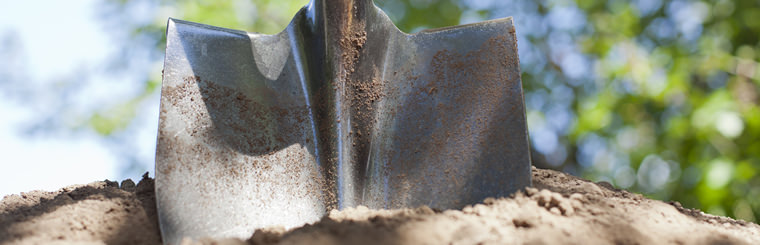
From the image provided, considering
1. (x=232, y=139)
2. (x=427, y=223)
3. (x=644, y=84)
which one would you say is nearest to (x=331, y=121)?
(x=232, y=139)

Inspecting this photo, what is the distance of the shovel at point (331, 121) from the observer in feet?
3.38

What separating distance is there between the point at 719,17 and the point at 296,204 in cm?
226

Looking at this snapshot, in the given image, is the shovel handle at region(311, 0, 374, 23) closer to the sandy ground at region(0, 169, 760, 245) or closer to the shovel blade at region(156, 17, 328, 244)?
the shovel blade at region(156, 17, 328, 244)

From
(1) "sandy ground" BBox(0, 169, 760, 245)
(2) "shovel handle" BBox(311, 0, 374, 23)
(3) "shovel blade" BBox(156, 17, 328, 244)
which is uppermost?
(2) "shovel handle" BBox(311, 0, 374, 23)

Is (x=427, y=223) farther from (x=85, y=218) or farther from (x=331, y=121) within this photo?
(x=85, y=218)

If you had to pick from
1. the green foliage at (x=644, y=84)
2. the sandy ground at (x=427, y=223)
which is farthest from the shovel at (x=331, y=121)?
the green foliage at (x=644, y=84)

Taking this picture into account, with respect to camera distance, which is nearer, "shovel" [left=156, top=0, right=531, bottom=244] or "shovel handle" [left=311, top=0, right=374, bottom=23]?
"shovel" [left=156, top=0, right=531, bottom=244]

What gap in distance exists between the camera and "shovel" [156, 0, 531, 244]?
3.38ft

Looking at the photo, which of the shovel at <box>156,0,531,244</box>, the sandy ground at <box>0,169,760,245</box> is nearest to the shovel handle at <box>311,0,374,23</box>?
the shovel at <box>156,0,531,244</box>

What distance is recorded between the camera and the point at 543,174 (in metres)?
1.31

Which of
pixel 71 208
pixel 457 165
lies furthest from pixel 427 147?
pixel 71 208

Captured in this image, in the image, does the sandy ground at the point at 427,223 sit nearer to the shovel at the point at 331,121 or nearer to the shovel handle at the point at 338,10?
the shovel at the point at 331,121

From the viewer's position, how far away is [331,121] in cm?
122

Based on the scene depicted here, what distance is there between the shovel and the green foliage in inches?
53.2
